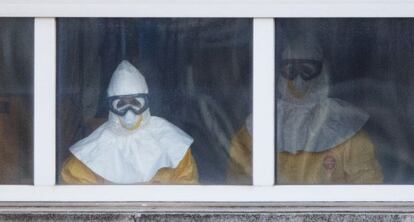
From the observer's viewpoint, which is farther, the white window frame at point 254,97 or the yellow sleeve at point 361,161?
the yellow sleeve at point 361,161

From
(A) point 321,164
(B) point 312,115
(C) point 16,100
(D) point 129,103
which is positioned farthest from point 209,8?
(C) point 16,100

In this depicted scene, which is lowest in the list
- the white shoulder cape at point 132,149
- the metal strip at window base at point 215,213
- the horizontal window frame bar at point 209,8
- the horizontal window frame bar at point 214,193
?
the metal strip at window base at point 215,213

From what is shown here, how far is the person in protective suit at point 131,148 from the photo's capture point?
301 inches

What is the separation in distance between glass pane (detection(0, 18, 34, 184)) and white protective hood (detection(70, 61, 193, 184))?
0.29 meters

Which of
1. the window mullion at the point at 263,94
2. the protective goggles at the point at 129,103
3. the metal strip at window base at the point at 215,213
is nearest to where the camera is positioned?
the metal strip at window base at the point at 215,213

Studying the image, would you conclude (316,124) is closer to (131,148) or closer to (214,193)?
(214,193)

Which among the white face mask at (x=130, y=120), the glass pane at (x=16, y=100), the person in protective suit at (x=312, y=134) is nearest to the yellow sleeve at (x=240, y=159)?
the person in protective suit at (x=312, y=134)

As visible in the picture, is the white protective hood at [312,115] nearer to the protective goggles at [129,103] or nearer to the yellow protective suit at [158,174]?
the yellow protective suit at [158,174]

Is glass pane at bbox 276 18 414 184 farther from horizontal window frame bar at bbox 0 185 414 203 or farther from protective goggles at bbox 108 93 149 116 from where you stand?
protective goggles at bbox 108 93 149 116

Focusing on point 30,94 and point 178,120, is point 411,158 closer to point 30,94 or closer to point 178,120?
point 178,120

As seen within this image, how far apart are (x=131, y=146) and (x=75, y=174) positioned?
358 mm

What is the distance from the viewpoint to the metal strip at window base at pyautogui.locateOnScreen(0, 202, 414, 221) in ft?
24.4

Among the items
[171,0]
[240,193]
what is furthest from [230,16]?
[240,193]

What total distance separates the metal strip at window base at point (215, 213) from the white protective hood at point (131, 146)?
0.25 meters
